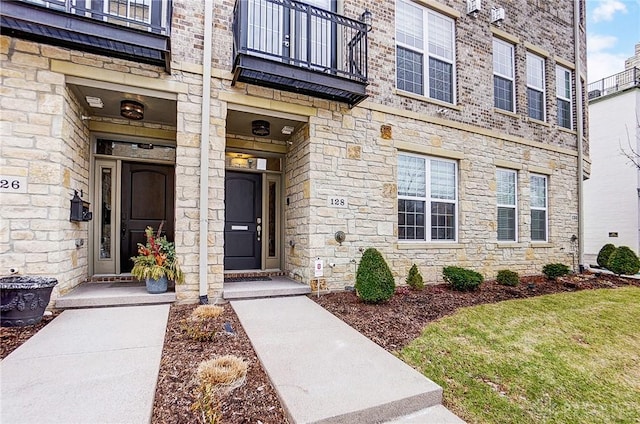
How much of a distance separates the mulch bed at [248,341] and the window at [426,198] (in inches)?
45.8

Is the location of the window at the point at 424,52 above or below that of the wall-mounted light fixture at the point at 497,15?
below

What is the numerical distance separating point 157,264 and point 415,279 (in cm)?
420

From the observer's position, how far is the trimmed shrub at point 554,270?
7.51 m

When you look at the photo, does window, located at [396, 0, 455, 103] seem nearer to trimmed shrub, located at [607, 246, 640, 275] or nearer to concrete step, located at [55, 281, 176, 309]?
concrete step, located at [55, 281, 176, 309]

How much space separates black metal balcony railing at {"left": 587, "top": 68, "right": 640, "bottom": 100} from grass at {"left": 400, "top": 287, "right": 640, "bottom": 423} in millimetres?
13199

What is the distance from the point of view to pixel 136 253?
5.80m

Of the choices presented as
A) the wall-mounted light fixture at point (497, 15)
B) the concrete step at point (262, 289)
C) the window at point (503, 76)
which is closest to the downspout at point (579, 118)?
the window at point (503, 76)

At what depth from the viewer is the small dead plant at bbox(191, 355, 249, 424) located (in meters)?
1.98

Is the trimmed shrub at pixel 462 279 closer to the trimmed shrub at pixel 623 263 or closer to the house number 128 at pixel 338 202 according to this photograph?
the house number 128 at pixel 338 202

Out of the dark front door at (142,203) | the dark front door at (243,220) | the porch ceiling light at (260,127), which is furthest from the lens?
the dark front door at (243,220)

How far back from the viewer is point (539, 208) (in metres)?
8.39

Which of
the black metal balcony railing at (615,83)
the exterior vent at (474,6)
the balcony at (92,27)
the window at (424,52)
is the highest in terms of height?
the black metal balcony railing at (615,83)

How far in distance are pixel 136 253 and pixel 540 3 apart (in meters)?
11.4

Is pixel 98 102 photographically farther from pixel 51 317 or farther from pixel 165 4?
pixel 51 317
